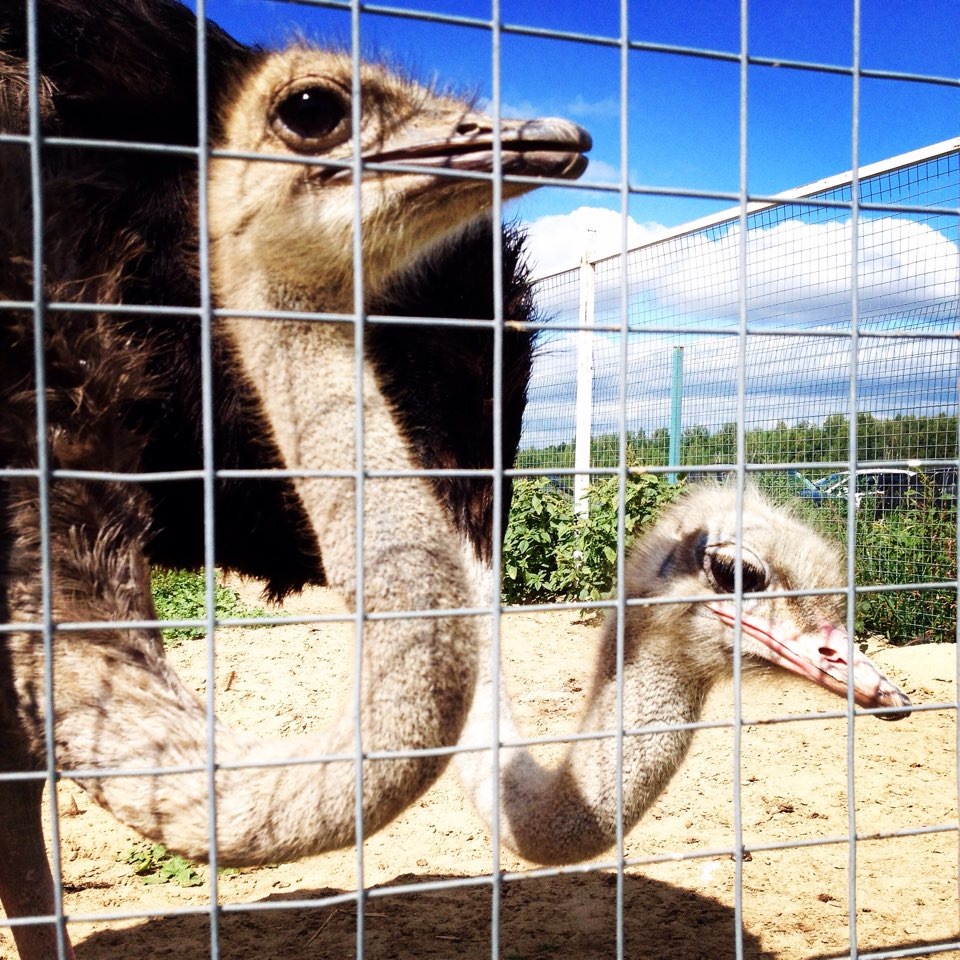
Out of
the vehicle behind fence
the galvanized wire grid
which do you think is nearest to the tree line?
the vehicle behind fence

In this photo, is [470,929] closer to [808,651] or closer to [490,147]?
[808,651]

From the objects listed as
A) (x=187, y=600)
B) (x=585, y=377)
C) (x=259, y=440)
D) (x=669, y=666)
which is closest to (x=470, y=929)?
(x=669, y=666)

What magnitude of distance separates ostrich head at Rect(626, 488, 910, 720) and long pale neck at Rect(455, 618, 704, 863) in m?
0.07

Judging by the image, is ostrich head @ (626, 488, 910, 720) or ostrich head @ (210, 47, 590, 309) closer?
ostrich head @ (210, 47, 590, 309)

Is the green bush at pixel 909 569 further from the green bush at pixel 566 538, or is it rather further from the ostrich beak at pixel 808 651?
the ostrich beak at pixel 808 651

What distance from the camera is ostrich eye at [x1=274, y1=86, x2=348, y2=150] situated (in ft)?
6.82

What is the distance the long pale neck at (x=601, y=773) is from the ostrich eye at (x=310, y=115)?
4.08ft

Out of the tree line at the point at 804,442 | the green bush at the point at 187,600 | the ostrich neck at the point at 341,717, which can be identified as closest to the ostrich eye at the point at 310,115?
the ostrich neck at the point at 341,717

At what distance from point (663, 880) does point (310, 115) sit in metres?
2.55

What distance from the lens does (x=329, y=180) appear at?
2.02 meters

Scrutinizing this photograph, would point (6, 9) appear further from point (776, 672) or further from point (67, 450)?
Answer: point (776, 672)

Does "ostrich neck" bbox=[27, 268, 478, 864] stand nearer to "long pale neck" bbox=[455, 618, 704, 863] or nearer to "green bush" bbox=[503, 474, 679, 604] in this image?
"long pale neck" bbox=[455, 618, 704, 863]

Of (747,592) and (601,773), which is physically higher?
(747,592)

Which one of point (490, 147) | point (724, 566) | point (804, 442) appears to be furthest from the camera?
point (804, 442)
